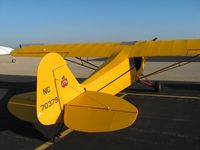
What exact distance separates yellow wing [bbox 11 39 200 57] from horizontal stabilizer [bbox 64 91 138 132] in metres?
4.59

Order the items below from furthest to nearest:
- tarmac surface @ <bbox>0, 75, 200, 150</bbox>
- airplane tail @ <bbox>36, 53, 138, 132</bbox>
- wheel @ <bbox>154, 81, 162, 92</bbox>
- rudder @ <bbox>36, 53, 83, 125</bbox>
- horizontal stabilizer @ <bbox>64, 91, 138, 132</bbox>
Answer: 1. wheel @ <bbox>154, 81, 162, 92</bbox>
2. tarmac surface @ <bbox>0, 75, 200, 150</bbox>
3. rudder @ <bbox>36, 53, 83, 125</bbox>
4. airplane tail @ <bbox>36, 53, 138, 132</bbox>
5. horizontal stabilizer @ <bbox>64, 91, 138, 132</bbox>

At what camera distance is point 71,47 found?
13250 mm

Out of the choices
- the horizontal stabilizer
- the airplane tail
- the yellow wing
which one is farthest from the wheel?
the horizontal stabilizer

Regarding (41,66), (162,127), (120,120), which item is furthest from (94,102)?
(162,127)

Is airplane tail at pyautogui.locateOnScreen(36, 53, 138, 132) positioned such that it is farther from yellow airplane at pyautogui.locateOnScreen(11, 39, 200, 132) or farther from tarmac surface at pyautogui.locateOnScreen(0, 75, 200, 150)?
tarmac surface at pyautogui.locateOnScreen(0, 75, 200, 150)

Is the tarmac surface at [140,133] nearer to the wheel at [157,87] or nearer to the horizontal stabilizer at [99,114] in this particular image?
the horizontal stabilizer at [99,114]

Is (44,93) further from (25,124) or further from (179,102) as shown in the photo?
(179,102)

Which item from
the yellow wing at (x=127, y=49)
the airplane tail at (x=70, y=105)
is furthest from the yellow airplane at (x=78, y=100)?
the yellow wing at (x=127, y=49)

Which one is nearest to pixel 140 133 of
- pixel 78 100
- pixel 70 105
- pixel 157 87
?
pixel 78 100

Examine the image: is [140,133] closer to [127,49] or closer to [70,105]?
[70,105]

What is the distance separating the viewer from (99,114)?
5797mm

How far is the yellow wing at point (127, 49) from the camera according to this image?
423 inches

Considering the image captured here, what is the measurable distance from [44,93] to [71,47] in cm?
753

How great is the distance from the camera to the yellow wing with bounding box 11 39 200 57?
10.7 meters
